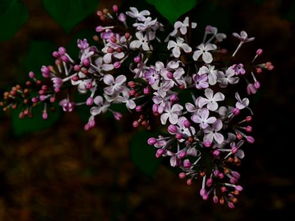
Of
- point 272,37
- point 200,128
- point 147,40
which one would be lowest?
point 272,37

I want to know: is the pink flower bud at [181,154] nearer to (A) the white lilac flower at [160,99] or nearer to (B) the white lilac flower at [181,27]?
(A) the white lilac flower at [160,99]

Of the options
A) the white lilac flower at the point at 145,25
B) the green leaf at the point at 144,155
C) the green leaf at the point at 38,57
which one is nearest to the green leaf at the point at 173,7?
the white lilac flower at the point at 145,25

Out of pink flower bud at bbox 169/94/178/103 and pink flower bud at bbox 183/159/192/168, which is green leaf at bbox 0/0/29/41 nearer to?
pink flower bud at bbox 169/94/178/103

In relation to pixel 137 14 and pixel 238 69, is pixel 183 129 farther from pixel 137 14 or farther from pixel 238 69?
pixel 137 14

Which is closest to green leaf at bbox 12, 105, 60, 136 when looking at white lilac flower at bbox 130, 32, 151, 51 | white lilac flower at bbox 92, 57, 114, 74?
white lilac flower at bbox 92, 57, 114, 74

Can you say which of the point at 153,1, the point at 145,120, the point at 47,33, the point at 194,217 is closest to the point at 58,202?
the point at 194,217

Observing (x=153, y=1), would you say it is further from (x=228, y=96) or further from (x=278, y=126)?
(x=278, y=126)

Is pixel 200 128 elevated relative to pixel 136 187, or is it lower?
elevated

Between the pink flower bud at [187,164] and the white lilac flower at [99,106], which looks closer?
the pink flower bud at [187,164]
